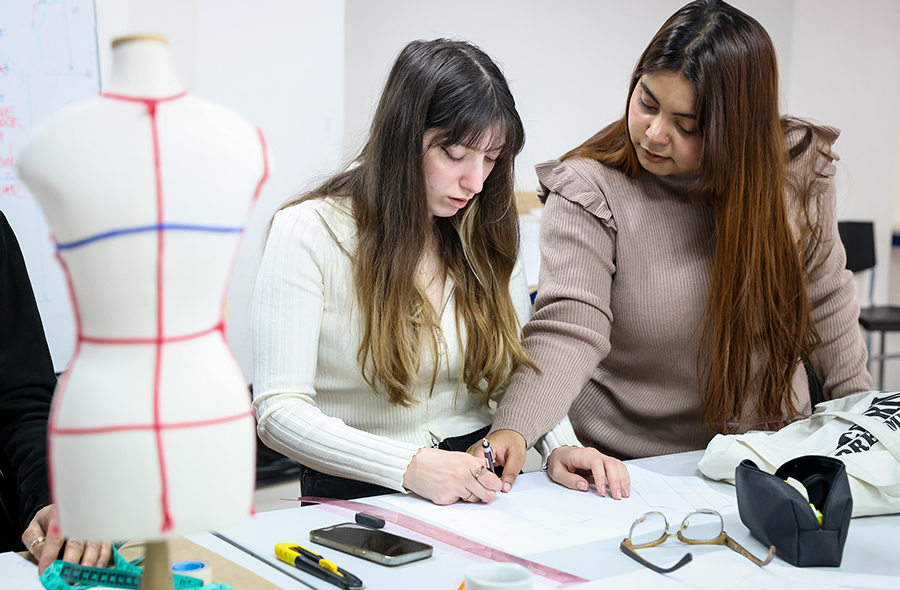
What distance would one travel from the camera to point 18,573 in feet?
2.68

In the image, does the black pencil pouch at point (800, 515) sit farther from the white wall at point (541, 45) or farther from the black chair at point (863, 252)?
the black chair at point (863, 252)

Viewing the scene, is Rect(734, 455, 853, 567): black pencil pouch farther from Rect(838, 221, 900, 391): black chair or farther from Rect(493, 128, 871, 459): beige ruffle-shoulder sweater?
Rect(838, 221, 900, 391): black chair

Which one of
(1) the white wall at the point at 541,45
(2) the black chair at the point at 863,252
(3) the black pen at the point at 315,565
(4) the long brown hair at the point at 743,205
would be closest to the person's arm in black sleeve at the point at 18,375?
(3) the black pen at the point at 315,565

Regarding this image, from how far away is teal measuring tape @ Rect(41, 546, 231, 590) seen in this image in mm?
654

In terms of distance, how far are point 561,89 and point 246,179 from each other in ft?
10.3

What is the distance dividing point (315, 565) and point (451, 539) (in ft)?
0.58

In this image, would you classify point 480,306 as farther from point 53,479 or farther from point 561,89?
point 561,89

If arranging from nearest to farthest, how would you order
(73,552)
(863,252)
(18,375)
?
(73,552)
(18,375)
(863,252)

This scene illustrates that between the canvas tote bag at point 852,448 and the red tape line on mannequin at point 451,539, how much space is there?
41cm

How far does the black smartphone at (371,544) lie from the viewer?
851mm

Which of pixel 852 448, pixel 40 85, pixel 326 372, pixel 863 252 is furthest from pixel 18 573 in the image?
pixel 863 252

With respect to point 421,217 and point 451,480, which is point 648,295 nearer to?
point 421,217

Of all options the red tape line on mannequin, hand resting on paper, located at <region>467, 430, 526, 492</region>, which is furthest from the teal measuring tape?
hand resting on paper, located at <region>467, 430, 526, 492</region>

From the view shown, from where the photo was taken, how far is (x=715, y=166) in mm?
1310
